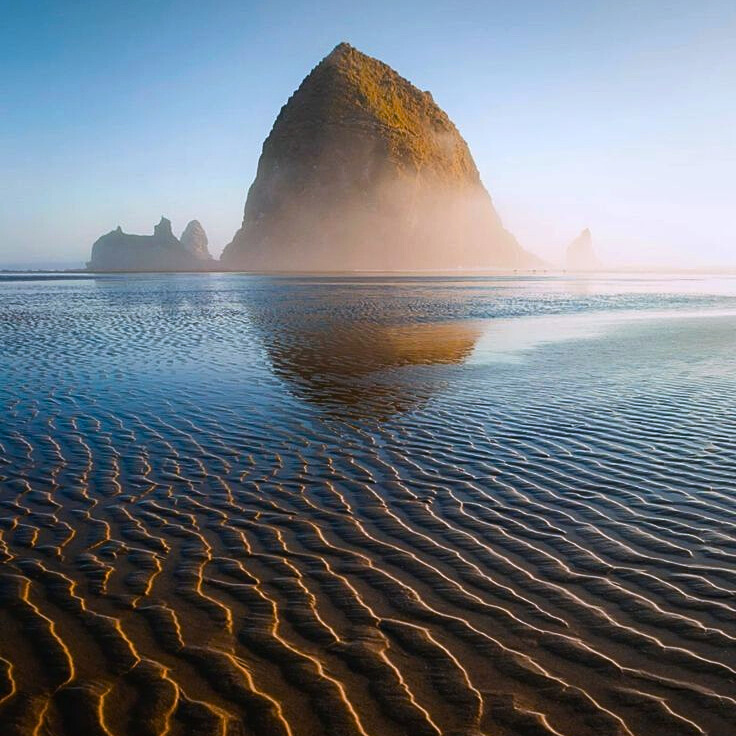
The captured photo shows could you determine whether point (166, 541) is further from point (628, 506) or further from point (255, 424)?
point (628, 506)

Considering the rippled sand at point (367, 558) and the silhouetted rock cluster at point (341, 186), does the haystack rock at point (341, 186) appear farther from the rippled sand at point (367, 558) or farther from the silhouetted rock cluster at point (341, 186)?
the rippled sand at point (367, 558)

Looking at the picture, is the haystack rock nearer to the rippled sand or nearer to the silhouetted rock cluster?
the silhouetted rock cluster

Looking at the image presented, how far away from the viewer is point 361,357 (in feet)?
61.0

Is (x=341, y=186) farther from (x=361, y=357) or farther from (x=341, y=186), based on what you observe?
(x=361, y=357)

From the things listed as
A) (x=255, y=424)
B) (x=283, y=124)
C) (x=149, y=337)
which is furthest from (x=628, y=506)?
(x=283, y=124)

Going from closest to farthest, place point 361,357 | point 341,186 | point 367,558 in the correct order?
point 367,558, point 361,357, point 341,186

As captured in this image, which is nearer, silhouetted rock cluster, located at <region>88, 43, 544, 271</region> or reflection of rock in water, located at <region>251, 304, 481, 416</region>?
reflection of rock in water, located at <region>251, 304, 481, 416</region>

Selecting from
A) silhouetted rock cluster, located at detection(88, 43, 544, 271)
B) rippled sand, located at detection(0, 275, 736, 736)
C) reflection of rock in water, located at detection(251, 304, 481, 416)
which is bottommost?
rippled sand, located at detection(0, 275, 736, 736)

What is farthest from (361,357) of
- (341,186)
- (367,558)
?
(341,186)

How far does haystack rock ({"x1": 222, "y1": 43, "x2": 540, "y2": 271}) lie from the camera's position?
159375mm

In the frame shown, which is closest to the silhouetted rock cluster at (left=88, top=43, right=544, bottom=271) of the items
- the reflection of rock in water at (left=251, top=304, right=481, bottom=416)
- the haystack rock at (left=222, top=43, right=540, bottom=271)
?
the haystack rock at (left=222, top=43, right=540, bottom=271)

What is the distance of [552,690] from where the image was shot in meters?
3.99

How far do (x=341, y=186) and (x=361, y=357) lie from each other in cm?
15122

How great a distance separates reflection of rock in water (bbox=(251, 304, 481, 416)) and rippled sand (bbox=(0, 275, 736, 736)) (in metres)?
0.22
